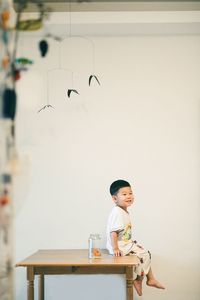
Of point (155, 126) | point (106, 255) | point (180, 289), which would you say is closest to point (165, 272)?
point (180, 289)

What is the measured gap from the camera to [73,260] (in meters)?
2.81

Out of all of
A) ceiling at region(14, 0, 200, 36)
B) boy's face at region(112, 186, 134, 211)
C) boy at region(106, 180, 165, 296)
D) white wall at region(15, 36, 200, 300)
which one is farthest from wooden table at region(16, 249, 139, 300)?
ceiling at region(14, 0, 200, 36)

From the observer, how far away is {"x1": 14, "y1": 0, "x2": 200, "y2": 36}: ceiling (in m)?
3.39

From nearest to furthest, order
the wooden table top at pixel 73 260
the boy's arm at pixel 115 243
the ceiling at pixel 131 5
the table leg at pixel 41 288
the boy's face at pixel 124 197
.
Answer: the wooden table top at pixel 73 260 < the boy's arm at pixel 115 243 < the boy's face at pixel 124 197 < the table leg at pixel 41 288 < the ceiling at pixel 131 5

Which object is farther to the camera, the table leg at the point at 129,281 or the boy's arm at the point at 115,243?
the boy's arm at the point at 115,243

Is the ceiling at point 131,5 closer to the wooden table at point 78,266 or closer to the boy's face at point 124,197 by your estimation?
the boy's face at point 124,197

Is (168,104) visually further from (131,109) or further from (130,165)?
(130,165)

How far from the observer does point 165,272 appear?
11.6 feet

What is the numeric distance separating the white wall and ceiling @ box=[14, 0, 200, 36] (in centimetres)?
17

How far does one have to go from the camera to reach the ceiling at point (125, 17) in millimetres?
3395

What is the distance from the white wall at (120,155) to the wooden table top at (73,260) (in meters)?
0.46

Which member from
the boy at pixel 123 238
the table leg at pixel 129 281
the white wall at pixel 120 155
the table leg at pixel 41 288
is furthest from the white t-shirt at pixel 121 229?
the table leg at pixel 41 288

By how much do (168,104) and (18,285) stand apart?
1929mm

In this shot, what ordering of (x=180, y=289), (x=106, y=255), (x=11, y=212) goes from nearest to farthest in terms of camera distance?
(x=11, y=212) < (x=106, y=255) < (x=180, y=289)
